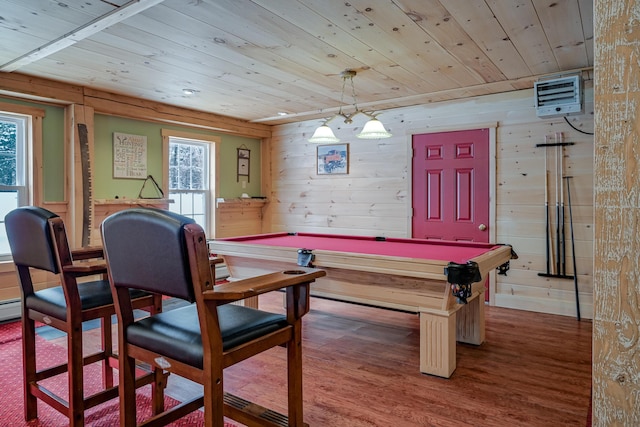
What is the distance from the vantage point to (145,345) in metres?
1.49

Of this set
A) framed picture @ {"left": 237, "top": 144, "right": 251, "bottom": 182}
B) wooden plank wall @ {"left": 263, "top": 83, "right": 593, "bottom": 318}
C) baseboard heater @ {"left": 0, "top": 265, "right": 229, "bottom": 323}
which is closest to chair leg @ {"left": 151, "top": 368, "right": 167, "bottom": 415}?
baseboard heater @ {"left": 0, "top": 265, "right": 229, "bottom": 323}

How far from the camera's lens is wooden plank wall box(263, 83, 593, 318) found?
3994 millimetres

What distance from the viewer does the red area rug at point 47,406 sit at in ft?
6.88

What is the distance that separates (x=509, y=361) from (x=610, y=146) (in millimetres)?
2463

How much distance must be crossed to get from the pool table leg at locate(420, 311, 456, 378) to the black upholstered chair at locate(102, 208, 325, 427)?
128 cm

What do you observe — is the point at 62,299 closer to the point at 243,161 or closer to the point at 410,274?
the point at 410,274

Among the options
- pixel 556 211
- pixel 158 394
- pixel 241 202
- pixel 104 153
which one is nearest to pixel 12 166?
pixel 104 153

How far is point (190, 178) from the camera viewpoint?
5570 millimetres

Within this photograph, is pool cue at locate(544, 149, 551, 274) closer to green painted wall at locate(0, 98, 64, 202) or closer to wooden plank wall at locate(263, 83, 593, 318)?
wooden plank wall at locate(263, 83, 593, 318)

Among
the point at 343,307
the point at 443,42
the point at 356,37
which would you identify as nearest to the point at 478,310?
the point at 343,307

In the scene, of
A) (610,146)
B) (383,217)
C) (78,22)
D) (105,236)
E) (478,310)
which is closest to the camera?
(610,146)

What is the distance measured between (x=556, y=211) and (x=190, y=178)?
4290mm

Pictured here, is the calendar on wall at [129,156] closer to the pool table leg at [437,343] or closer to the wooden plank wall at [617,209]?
the pool table leg at [437,343]

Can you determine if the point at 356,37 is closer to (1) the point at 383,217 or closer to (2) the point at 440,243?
(2) the point at 440,243
